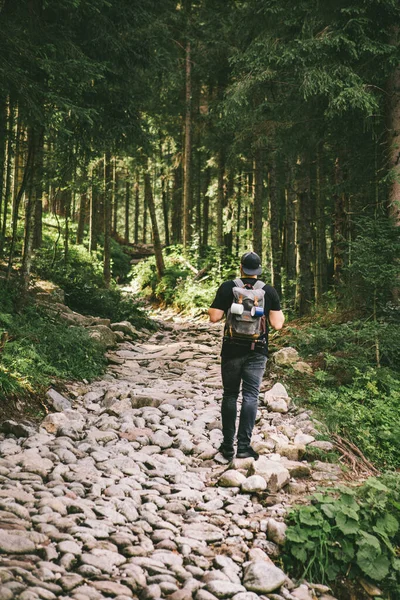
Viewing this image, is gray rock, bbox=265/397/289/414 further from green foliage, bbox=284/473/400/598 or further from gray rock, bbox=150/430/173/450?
green foliage, bbox=284/473/400/598

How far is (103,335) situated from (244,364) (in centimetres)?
621

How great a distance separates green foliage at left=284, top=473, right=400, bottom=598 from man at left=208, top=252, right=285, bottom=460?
1313 millimetres

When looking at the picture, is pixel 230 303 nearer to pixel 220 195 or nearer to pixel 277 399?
pixel 277 399

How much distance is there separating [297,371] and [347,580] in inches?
175

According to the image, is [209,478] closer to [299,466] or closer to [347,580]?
[299,466]

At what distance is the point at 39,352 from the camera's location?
7.76m

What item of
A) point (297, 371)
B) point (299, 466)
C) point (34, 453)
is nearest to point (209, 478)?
point (299, 466)

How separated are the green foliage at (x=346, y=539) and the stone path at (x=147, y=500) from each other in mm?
152

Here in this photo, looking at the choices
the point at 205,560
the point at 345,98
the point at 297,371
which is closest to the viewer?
the point at 205,560

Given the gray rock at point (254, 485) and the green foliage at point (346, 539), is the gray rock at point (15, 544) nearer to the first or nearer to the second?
the green foliage at point (346, 539)

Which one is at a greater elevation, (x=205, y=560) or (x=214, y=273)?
(x=214, y=273)

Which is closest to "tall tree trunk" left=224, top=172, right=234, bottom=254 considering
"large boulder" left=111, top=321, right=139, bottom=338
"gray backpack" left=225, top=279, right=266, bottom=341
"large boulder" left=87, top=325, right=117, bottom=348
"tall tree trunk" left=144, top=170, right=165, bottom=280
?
"tall tree trunk" left=144, top=170, right=165, bottom=280

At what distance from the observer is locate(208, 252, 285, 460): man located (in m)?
4.83

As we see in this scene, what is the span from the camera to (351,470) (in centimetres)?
462
